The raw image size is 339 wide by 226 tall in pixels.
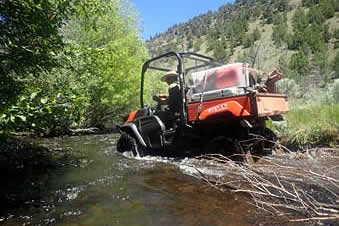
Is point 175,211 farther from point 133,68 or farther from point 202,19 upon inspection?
point 202,19

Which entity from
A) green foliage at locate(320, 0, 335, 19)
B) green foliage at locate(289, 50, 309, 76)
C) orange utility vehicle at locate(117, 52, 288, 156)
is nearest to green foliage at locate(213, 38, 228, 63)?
green foliage at locate(320, 0, 335, 19)

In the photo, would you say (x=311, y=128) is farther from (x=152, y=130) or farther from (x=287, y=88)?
(x=287, y=88)

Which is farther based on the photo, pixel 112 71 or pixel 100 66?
pixel 112 71

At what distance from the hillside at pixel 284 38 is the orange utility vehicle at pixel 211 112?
1587 centimetres

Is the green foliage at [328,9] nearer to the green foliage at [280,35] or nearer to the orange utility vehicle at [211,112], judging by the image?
the green foliage at [280,35]

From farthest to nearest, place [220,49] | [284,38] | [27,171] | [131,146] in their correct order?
1. [220,49]
2. [284,38]
3. [131,146]
4. [27,171]

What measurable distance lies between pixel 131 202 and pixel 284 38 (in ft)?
187

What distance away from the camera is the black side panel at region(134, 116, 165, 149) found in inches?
266

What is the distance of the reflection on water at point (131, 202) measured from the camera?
3.27 meters

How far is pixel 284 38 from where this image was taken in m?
55.4

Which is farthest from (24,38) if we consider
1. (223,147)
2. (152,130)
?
(223,147)

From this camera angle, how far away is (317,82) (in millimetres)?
26734

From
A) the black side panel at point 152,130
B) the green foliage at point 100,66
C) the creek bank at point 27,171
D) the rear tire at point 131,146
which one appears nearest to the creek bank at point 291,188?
the black side panel at point 152,130

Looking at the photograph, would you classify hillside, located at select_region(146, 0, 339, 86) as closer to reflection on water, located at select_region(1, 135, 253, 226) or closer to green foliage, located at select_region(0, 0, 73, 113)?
green foliage, located at select_region(0, 0, 73, 113)
